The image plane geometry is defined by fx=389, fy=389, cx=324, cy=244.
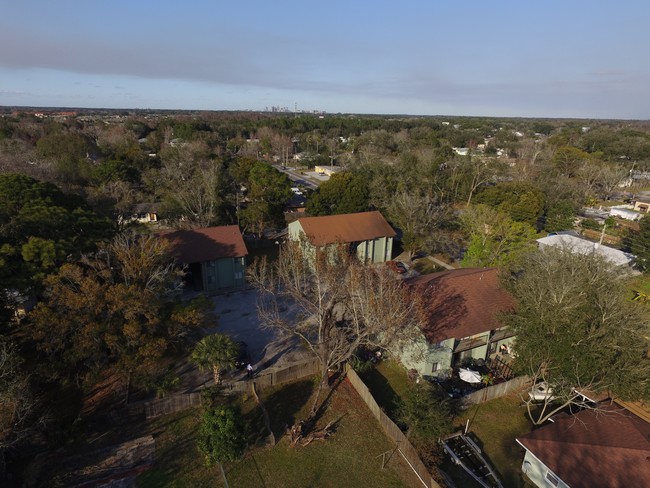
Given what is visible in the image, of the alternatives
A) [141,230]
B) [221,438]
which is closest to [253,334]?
[221,438]

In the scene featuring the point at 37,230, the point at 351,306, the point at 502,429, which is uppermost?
the point at 37,230

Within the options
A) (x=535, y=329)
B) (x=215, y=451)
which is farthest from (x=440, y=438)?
(x=215, y=451)

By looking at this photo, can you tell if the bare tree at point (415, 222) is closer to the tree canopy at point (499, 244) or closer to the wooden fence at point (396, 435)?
the tree canopy at point (499, 244)

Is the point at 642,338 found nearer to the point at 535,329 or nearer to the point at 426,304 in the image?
the point at 535,329

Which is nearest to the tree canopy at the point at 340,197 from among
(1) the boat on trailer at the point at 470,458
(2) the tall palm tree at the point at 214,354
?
(2) the tall palm tree at the point at 214,354

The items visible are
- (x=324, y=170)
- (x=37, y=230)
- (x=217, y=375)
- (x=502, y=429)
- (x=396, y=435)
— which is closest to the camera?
(x=396, y=435)

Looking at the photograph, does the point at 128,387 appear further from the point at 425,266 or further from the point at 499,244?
the point at 499,244

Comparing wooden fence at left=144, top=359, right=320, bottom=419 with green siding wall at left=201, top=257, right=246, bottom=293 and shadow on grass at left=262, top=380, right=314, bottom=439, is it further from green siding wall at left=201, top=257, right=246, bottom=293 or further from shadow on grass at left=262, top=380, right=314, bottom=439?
green siding wall at left=201, top=257, right=246, bottom=293
